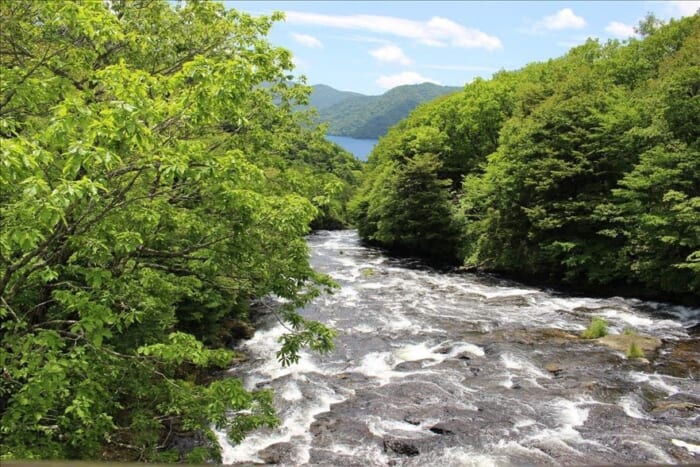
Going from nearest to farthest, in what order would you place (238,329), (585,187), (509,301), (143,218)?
1. (143,218)
2. (238,329)
3. (509,301)
4. (585,187)

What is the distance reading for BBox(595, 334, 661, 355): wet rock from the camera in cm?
1862

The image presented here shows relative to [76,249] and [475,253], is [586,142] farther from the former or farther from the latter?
[76,249]

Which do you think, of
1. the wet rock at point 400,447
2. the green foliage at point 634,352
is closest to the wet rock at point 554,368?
the green foliage at point 634,352

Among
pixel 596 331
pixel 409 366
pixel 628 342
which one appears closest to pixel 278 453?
pixel 409 366

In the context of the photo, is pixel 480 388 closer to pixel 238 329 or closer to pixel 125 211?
pixel 238 329

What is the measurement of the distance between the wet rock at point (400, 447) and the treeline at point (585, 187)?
53.6 ft

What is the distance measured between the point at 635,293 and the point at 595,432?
17.6 m

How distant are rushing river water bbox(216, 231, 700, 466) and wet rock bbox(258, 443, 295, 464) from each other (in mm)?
50

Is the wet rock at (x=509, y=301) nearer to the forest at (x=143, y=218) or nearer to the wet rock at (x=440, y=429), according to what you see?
the forest at (x=143, y=218)

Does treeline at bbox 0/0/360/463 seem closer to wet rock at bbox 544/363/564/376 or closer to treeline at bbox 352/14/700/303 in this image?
wet rock at bbox 544/363/564/376

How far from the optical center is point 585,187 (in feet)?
105

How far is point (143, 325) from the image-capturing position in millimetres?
8641

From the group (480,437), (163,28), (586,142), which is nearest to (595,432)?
(480,437)

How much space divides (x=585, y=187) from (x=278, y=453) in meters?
26.9
